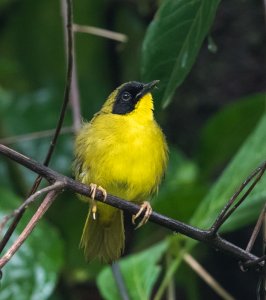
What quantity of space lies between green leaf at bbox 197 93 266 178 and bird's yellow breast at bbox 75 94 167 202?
804 mm

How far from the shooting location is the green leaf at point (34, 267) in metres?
2.60

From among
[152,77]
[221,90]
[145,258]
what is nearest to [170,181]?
[221,90]

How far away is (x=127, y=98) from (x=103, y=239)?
0.51 m

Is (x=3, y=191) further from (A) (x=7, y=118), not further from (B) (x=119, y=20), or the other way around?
(B) (x=119, y=20)

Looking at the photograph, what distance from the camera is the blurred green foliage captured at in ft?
7.54

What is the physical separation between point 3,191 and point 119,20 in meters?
1.36

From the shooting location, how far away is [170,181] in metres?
3.50

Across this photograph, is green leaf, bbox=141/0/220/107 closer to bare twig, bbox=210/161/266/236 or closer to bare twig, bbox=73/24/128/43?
bare twig, bbox=73/24/128/43

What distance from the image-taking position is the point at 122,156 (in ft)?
7.70

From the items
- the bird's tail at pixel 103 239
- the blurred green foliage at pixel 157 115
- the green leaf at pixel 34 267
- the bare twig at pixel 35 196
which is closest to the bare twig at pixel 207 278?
the blurred green foliage at pixel 157 115

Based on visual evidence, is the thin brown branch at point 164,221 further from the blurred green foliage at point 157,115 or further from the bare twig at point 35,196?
the blurred green foliage at point 157,115

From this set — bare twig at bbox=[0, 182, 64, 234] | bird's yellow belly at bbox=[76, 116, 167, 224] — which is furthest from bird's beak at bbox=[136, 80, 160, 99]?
bare twig at bbox=[0, 182, 64, 234]

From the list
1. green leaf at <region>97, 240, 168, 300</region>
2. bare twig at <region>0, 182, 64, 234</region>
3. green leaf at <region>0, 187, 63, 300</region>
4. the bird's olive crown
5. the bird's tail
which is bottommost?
green leaf at <region>0, 187, 63, 300</region>

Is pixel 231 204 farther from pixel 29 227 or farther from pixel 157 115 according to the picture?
pixel 157 115
